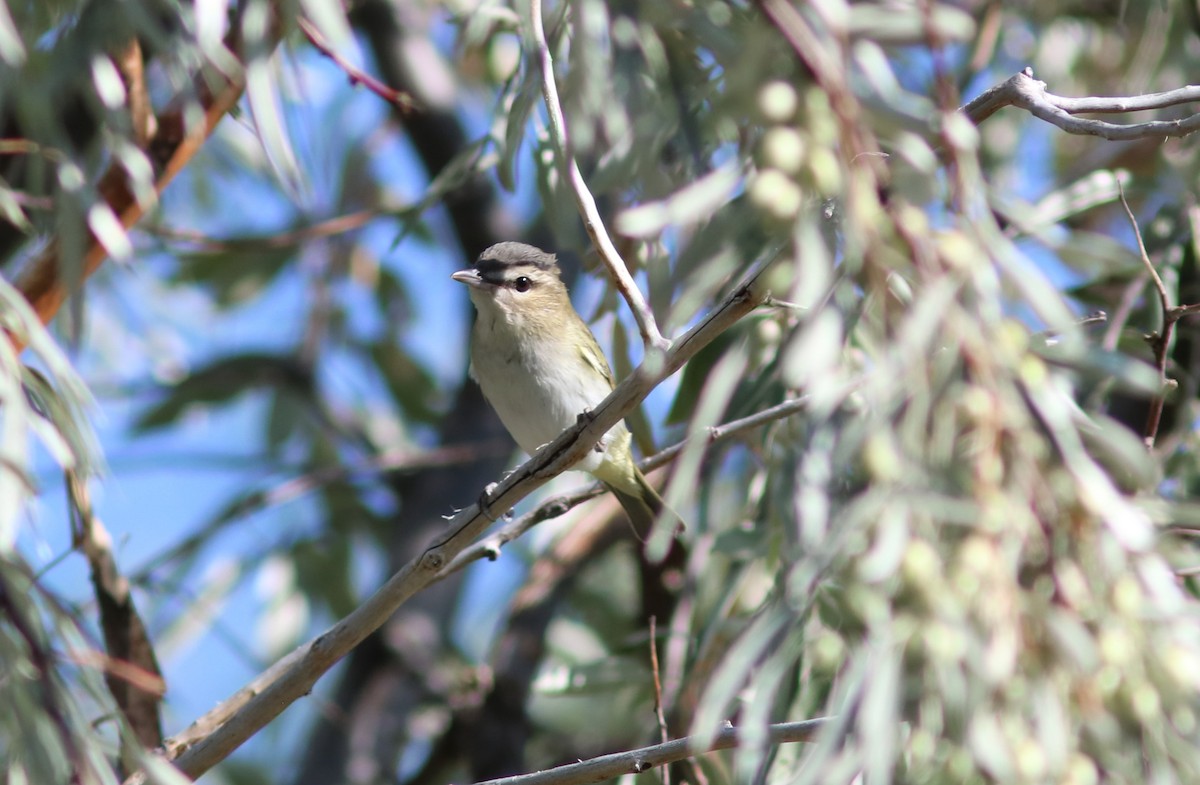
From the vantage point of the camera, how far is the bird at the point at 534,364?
3953 millimetres

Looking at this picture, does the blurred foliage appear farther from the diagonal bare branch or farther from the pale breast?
the pale breast

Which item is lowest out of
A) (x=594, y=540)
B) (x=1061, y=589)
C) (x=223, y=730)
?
(x=594, y=540)

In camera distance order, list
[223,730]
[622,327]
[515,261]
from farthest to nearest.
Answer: [515,261] < [622,327] < [223,730]

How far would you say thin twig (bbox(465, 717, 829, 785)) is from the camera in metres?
1.79

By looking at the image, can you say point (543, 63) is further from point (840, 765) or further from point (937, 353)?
point (840, 765)

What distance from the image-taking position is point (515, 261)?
4172mm

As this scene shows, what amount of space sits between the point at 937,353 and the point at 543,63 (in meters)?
0.91

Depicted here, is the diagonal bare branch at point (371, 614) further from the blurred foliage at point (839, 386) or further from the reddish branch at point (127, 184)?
the reddish branch at point (127, 184)

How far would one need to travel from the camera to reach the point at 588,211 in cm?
196

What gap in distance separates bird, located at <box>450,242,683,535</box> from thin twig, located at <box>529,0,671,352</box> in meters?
1.80

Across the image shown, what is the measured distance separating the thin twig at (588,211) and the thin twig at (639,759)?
1.84 ft

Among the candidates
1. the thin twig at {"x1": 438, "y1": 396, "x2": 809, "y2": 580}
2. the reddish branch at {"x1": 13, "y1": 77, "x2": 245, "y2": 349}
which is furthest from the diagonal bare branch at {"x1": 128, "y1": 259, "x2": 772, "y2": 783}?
the reddish branch at {"x1": 13, "y1": 77, "x2": 245, "y2": 349}

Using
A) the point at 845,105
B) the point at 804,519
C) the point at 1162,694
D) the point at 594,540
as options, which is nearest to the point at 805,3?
the point at 845,105

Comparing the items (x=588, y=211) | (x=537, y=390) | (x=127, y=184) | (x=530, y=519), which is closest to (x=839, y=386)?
(x=588, y=211)
